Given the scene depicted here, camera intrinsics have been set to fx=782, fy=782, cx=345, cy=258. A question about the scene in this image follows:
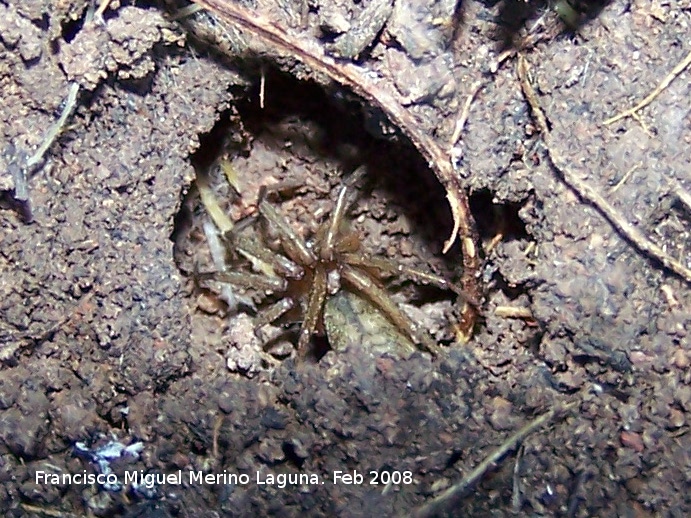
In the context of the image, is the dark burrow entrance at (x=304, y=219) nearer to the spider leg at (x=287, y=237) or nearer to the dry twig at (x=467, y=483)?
the spider leg at (x=287, y=237)

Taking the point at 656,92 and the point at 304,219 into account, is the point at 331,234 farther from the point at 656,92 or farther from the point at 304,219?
the point at 656,92

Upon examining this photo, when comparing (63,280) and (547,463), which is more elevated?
(63,280)

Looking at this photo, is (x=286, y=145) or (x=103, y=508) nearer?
(x=103, y=508)

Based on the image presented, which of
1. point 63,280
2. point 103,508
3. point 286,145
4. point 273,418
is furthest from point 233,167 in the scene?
point 103,508

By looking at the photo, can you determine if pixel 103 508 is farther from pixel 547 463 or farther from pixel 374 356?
pixel 547 463

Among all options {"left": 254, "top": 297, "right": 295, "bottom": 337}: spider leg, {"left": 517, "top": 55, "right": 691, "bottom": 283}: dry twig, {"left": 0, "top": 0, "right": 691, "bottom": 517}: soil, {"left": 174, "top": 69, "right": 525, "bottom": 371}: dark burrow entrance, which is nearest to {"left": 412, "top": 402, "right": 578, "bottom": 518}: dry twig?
{"left": 0, "top": 0, "right": 691, "bottom": 517}: soil

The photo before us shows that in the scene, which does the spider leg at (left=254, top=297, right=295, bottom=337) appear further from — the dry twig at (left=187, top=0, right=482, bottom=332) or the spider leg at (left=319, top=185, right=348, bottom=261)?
the dry twig at (left=187, top=0, right=482, bottom=332)
